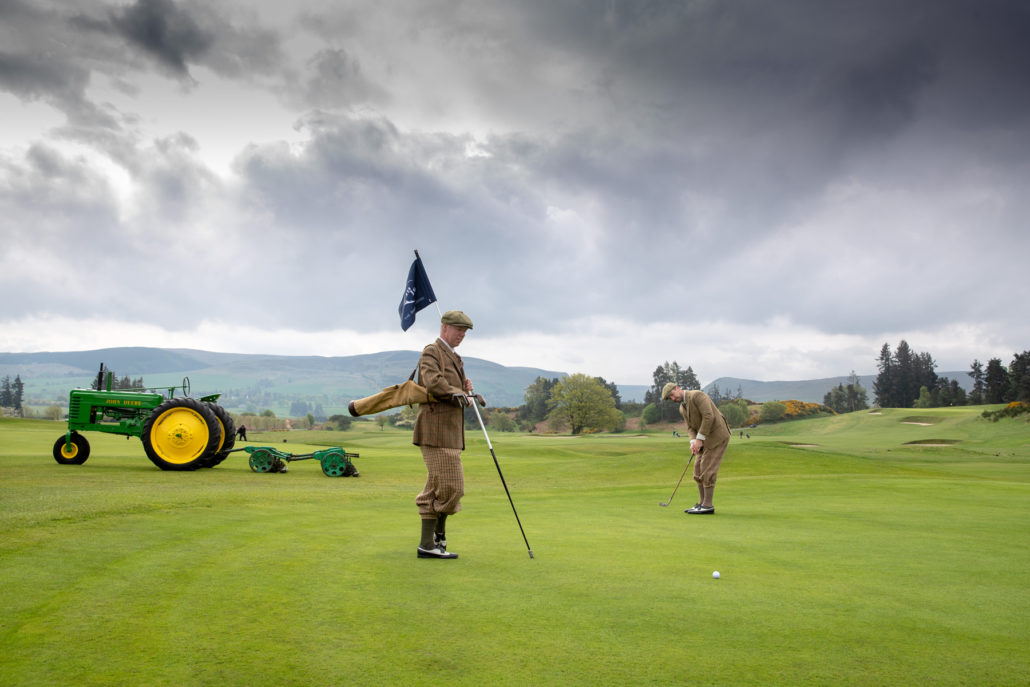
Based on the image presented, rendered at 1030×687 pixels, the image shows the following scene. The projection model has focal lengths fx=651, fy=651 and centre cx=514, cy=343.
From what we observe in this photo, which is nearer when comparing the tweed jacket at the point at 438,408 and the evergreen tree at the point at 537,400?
the tweed jacket at the point at 438,408

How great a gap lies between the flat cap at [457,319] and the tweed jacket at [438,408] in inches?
13.0

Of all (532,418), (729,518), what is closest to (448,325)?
(729,518)

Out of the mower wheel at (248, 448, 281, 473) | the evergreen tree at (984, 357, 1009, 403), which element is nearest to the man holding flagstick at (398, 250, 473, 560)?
the mower wheel at (248, 448, 281, 473)

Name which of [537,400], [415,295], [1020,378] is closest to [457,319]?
[415,295]

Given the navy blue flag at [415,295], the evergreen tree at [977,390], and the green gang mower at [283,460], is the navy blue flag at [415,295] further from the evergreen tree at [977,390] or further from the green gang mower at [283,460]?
the evergreen tree at [977,390]

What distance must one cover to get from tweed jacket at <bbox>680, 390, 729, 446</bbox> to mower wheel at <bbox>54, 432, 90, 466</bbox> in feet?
61.2

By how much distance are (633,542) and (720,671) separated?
4.60 metres

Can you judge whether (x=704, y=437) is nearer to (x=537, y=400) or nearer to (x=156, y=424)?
(x=156, y=424)

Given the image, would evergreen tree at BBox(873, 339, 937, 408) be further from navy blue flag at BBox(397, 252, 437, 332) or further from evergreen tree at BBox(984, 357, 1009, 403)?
navy blue flag at BBox(397, 252, 437, 332)

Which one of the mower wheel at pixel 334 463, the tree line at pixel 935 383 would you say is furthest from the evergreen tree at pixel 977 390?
the mower wheel at pixel 334 463

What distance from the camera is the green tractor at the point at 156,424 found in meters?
18.9

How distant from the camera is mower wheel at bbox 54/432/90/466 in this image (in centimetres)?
2042

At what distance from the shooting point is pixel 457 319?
750 cm

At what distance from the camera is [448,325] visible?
7.55 meters
